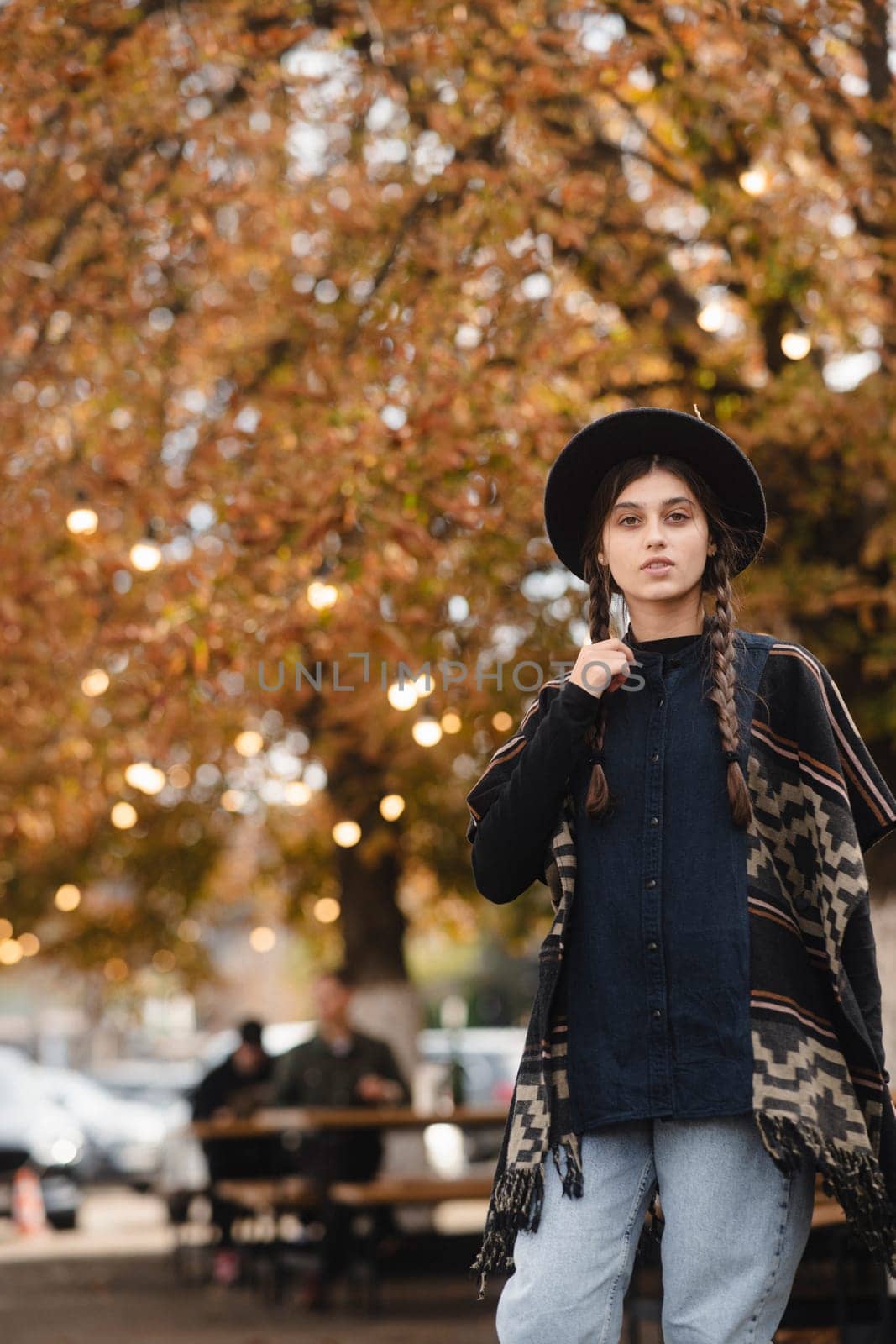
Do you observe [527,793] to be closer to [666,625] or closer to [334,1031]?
[666,625]

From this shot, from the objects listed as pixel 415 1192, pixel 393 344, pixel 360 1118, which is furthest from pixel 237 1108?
pixel 393 344

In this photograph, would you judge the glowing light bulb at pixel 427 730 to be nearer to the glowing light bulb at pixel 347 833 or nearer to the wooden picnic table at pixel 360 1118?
the wooden picnic table at pixel 360 1118

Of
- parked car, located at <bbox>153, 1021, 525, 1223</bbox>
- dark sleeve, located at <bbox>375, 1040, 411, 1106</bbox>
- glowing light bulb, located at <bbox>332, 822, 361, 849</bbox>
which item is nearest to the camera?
dark sleeve, located at <bbox>375, 1040, 411, 1106</bbox>

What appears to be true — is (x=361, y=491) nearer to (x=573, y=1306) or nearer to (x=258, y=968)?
(x=573, y=1306)

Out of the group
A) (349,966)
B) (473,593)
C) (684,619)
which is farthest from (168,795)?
(684,619)

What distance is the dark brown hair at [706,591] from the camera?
2854mm

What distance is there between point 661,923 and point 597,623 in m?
0.64

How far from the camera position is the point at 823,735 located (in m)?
2.85

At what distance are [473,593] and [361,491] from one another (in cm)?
171

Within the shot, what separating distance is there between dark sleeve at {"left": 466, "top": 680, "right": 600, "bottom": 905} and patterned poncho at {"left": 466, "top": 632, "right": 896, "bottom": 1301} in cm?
6

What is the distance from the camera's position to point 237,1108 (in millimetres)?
13266

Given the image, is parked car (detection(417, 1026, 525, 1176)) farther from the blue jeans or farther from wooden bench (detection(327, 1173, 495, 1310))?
the blue jeans

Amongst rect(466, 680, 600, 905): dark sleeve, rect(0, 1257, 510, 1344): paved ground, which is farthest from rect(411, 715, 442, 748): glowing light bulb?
rect(466, 680, 600, 905): dark sleeve

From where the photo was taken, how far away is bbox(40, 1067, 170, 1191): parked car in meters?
23.4
